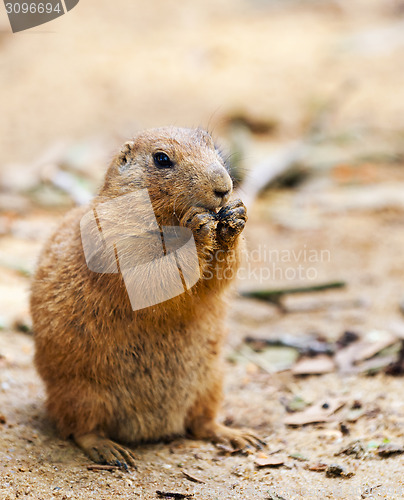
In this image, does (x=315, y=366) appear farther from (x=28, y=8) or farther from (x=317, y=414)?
(x=28, y=8)

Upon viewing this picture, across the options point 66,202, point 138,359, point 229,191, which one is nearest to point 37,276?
point 138,359

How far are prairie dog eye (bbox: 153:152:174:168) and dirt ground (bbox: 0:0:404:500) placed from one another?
95cm

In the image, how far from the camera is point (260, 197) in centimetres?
1011

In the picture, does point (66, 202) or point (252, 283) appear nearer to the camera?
point (252, 283)

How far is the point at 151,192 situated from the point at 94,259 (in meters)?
0.62

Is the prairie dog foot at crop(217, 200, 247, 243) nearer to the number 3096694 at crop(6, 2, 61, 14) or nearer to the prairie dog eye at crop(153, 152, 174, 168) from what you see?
the prairie dog eye at crop(153, 152, 174, 168)

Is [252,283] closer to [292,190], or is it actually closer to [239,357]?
[239,357]

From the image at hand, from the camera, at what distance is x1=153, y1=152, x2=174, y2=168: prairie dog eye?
13.6ft

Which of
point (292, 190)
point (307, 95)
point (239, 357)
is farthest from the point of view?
point (307, 95)

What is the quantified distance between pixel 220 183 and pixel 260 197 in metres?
6.24

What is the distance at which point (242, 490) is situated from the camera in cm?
381
